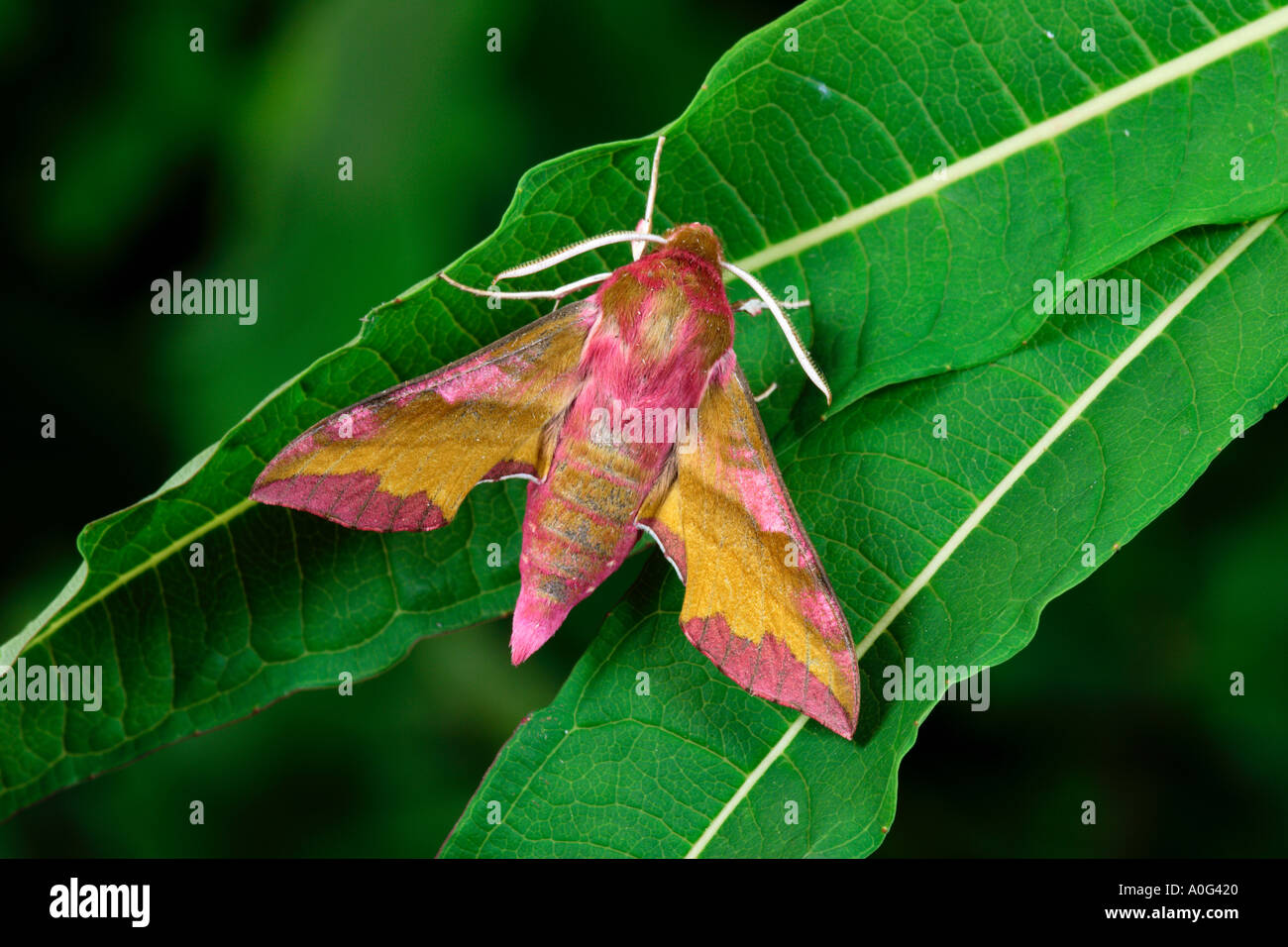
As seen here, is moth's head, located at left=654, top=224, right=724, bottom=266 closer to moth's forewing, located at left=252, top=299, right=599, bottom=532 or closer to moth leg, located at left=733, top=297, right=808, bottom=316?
moth leg, located at left=733, top=297, right=808, bottom=316

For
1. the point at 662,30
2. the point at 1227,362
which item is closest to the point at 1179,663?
the point at 1227,362

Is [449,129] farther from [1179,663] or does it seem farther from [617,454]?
[1179,663]

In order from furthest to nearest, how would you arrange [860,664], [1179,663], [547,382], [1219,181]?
[1179,663] → [547,382] → [860,664] → [1219,181]

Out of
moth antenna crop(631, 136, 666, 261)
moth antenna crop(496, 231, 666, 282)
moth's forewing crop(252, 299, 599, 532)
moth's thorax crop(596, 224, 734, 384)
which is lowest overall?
moth's forewing crop(252, 299, 599, 532)

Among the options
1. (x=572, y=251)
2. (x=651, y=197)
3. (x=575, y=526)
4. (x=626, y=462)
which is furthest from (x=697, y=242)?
(x=575, y=526)

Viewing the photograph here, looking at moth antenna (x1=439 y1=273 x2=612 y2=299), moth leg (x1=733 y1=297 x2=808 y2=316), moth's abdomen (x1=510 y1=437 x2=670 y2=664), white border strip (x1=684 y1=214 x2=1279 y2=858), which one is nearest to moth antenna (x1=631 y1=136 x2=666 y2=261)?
moth antenna (x1=439 y1=273 x2=612 y2=299)

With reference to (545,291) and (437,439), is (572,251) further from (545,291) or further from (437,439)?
(437,439)
